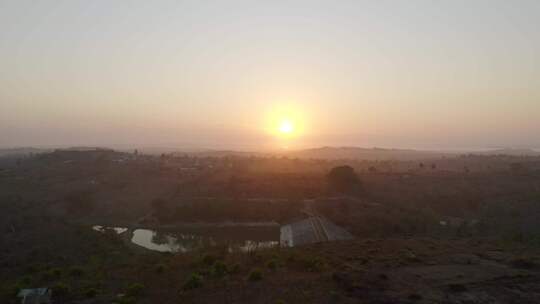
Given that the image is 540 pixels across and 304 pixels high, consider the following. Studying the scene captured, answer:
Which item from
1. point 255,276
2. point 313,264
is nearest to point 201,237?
point 313,264

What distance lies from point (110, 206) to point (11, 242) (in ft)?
59.6

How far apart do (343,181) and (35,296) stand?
37.9 metres

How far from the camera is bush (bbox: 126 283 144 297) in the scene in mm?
12630

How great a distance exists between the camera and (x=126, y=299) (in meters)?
11.9

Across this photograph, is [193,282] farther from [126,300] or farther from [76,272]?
[76,272]

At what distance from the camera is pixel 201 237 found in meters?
33.6

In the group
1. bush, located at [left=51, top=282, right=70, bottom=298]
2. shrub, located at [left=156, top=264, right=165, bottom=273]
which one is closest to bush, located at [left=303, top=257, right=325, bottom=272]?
shrub, located at [left=156, top=264, right=165, bottom=273]

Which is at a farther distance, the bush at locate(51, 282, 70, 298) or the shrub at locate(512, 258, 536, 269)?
the shrub at locate(512, 258, 536, 269)

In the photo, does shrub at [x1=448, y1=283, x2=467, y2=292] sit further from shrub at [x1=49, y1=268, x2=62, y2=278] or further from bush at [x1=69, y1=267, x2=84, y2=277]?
shrub at [x1=49, y1=268, x2=62, y2=278]

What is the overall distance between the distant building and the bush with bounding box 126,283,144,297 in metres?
2.23

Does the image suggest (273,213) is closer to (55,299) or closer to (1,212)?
(1,212)

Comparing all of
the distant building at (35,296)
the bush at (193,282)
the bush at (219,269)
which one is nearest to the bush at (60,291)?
the distant building at (35,296)

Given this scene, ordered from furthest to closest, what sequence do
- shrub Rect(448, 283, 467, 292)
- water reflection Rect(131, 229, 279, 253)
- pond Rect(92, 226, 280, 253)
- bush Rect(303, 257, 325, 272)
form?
pond Rect(92, 226, 280, 253) < water reflection Rect(131, 229, 279, 253) < bush Rect(303, 257, 325, 272) < shrub Rect(448, 283, 467, 292)

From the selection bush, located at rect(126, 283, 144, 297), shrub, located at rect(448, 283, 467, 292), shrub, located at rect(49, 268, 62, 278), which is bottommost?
shrub, located at rect(49, 268, 62, 278)
